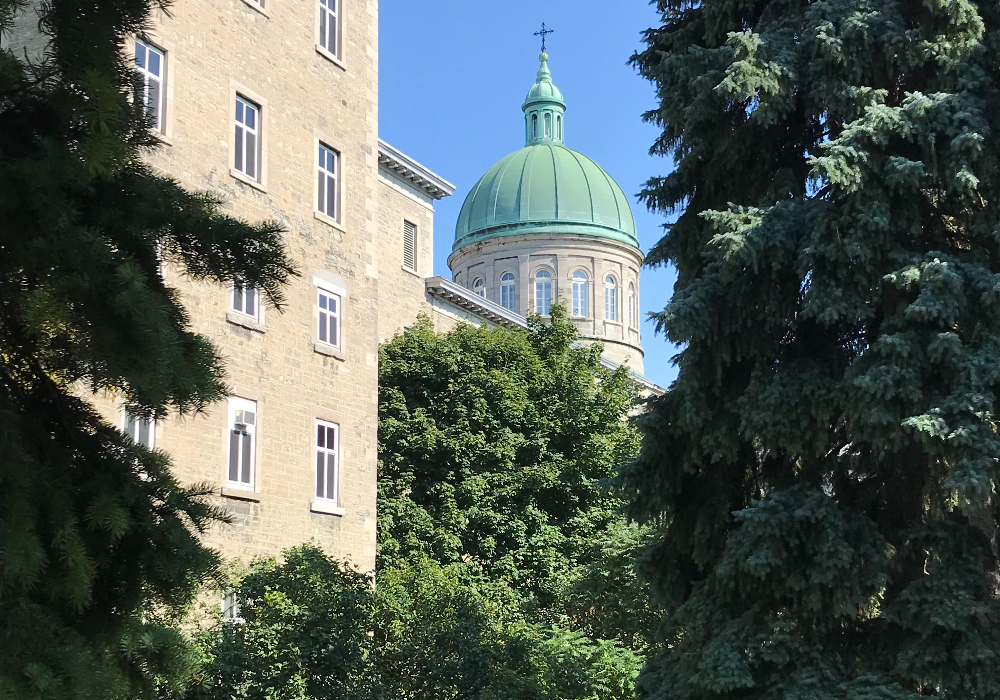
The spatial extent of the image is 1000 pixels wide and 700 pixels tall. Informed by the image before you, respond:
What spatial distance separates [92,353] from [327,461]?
19.3m

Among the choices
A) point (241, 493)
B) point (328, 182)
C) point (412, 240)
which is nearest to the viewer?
point (241, 493)

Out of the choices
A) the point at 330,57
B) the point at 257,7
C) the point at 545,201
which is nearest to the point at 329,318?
the point at 330,57

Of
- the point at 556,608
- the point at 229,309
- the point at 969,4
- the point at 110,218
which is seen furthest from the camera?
the point at 556,608

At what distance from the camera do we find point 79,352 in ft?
19.7

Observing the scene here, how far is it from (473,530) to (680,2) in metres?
18.7

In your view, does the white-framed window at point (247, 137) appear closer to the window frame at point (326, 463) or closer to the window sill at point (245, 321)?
the window sill at point (245, 321)

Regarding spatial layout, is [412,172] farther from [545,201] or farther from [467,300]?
[545,201]

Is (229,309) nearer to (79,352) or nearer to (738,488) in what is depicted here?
(738,488)

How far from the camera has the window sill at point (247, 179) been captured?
902 inches

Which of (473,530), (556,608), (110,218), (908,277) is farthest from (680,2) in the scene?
(473,530)

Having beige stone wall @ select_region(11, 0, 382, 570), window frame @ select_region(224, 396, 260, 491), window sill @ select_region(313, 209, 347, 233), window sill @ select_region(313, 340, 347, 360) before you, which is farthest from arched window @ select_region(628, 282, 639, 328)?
window frame @ select_region(224, 396, 260, 491)

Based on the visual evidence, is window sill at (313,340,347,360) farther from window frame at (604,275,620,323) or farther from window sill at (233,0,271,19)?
window frame at (604,275,620,323)

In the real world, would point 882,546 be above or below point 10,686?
above

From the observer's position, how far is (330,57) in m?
26.3
